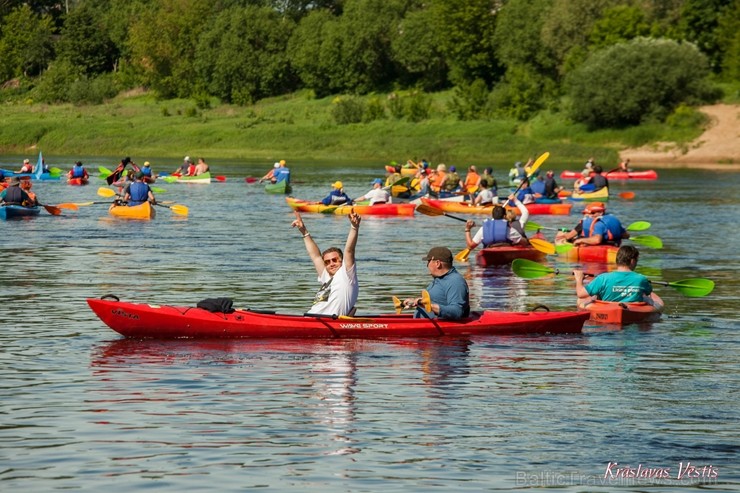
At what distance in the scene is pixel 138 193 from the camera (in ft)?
126

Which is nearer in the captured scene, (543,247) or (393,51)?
(543,247)

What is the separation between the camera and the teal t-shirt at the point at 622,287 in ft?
61.8

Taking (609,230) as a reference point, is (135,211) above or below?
below

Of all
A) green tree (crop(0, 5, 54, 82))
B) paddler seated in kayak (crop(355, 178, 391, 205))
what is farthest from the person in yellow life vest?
green tree (crop(0, 5, 54, 82))

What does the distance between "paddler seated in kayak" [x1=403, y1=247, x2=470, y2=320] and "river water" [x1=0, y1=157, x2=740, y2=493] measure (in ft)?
1.42

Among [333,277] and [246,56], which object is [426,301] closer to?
[333,277]

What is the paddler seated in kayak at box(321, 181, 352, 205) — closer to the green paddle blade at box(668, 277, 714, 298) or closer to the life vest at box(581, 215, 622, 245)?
the life vest at box(581, 215, 622, 245)

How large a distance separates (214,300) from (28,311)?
4437 millimetres

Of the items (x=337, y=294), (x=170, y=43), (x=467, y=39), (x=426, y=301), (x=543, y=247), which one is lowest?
(x=543, y=247)

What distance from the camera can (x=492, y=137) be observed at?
8362 cm

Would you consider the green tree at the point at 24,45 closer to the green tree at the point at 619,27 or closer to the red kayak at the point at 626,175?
the green tree at the point at 619,27

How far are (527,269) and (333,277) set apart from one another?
22.1 feet

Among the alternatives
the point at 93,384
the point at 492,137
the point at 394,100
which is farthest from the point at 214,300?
the point at 394,100

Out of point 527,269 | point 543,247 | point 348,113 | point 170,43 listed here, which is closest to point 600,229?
point 543,247
